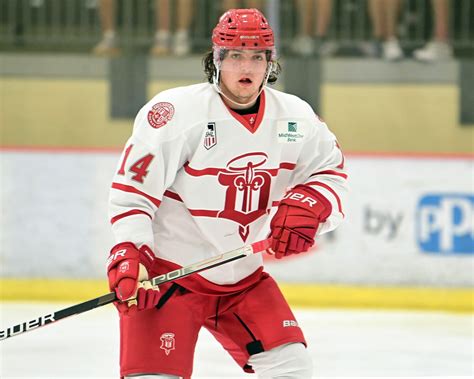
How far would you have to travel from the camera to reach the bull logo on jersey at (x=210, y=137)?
2.75m

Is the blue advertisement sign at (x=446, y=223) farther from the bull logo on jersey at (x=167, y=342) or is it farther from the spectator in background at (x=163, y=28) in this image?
the bull logo on jersey at (x=167, y=342)

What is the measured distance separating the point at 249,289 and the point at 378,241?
297cm

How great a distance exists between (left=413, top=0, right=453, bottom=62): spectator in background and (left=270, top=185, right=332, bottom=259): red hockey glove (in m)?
3.60

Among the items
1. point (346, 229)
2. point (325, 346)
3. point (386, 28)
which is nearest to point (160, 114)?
point (325, 346)

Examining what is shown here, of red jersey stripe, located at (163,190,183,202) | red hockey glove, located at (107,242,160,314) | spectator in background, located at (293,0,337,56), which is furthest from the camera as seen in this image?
spectator in background, located at (293,0,337,56)

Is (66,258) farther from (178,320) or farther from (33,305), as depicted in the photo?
(178,320)

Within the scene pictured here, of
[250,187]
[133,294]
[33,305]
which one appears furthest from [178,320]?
[33,305]

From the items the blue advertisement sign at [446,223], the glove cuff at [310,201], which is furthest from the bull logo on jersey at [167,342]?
the blue advertisement sign at [446,223]

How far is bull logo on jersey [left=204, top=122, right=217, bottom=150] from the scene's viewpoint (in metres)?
2.75

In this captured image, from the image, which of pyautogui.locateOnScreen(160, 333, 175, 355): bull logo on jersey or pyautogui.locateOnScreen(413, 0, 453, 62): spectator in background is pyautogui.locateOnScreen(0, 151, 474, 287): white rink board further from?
pyautogui.locateOnScreen(160, 333, 175, 355): bull logo on jersey

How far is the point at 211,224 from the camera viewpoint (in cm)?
283

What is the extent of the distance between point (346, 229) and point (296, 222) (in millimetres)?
3035

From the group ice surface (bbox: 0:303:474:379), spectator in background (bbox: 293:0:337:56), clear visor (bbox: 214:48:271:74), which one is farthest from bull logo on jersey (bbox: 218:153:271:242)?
spectator in background (bbox: 293:0:337:56)

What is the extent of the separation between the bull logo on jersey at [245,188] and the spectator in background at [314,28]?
3.47m
